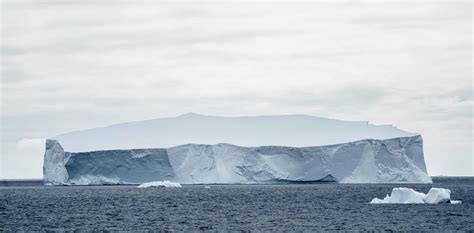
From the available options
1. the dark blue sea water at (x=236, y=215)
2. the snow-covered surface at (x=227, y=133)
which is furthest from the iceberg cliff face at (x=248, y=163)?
the dark blue sea water at (x=236, y=215)

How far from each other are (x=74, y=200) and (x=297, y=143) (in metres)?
14.6

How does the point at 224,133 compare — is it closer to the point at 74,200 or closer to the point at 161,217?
the point at 74,200

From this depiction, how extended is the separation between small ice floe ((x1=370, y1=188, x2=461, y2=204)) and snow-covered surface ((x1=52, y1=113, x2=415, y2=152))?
1411 centimetres

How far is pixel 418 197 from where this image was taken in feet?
112

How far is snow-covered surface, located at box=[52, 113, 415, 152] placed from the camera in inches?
1982

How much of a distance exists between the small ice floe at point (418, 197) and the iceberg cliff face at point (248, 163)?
12797mm

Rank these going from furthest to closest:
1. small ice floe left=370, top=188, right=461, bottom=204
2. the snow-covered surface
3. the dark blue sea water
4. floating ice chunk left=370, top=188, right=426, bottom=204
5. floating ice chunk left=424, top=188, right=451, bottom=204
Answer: the snow-covered surface < floating ice chunk left=370, top=188, right=426, bottom=204 < small ice floe left=370, top=188, right=461, bottom=204 < floating ice chunk left=424, top=188, right=451, bottom=204 < the dark blue sea water

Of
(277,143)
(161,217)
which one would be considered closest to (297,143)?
(277,143)

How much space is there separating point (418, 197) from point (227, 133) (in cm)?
2003

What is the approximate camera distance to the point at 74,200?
40.7m

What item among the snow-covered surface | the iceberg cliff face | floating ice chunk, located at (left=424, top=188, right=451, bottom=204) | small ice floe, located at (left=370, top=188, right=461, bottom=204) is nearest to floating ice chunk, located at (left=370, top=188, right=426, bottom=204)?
small ice floe, located at (left=370, top=188, right=461, bottom=204)

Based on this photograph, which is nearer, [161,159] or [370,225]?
[370,225]

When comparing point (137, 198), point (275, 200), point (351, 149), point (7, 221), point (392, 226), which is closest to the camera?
point (392, 226)

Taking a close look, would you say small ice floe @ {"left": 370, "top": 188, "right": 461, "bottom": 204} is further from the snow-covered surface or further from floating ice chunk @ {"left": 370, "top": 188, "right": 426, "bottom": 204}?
the snow-covered surface
